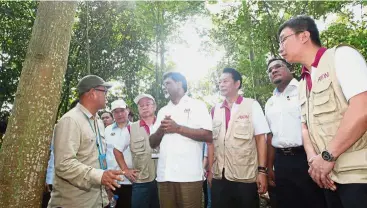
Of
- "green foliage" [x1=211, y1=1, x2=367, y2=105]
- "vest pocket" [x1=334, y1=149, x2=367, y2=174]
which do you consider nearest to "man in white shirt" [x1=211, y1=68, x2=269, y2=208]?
"vest pocket" [x1=334, y1=149, x2=367, y2=174]

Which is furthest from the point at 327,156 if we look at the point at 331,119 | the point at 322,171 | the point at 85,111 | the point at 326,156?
the point at 85,111

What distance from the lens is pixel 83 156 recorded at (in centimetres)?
304

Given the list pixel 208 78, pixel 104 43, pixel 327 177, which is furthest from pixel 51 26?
pixel 208 78

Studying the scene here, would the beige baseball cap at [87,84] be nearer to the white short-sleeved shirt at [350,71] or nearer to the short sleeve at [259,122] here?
the short sleeve at [259,122]

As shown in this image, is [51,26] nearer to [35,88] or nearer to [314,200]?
[35,88]

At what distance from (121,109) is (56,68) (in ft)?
10.4

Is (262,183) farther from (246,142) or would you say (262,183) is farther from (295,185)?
(246,142)

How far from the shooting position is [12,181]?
248 centimetres

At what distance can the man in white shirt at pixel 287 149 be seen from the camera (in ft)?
11.5

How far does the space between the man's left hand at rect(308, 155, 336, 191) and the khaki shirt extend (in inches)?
72.6

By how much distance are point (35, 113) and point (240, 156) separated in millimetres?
2478

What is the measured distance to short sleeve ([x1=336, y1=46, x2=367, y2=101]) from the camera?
Answer: 1.92 m

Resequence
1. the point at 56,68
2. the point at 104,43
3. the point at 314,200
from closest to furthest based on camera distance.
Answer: the point at 56,68 → the point at 314,200 → the point at 104,43

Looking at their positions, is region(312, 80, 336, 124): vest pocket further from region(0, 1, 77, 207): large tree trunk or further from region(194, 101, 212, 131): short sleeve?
region(0, 1, 77, 207): large tree trunk
